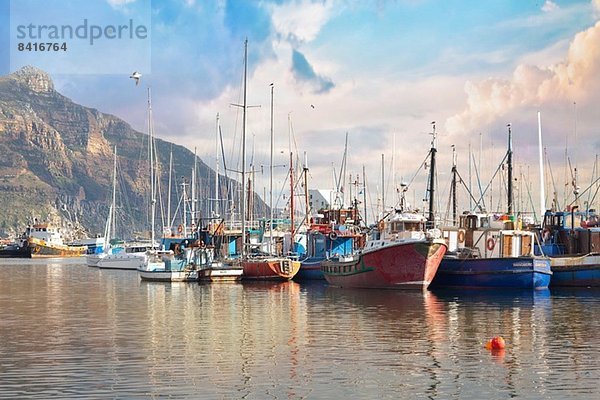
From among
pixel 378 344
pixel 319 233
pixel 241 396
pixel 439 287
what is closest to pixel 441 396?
pixel 241 396

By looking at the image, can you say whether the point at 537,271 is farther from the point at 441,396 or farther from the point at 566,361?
the point at 441,396

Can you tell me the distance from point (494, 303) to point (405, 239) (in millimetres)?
10490

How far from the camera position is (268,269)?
76250 millimetres

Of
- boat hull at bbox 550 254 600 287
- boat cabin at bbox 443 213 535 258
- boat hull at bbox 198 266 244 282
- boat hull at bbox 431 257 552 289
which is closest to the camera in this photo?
boat hull at bbox 431 257 552 289

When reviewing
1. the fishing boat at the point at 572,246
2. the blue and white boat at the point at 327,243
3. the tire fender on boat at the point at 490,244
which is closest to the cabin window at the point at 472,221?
the tire fender on boat at the point at 490,244

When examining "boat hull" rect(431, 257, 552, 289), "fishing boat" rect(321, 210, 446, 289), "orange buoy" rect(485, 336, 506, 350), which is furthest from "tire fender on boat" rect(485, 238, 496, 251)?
"orange buoy" rect(485, 336, 506, 350)

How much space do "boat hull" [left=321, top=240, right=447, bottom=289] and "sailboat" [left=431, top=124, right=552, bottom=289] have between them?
352 cm

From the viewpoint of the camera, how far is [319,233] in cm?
8812

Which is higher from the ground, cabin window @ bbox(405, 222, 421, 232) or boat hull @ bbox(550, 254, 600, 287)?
cabin window @ bbox(405, 222, 421, 232)

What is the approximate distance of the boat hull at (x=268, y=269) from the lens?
250 feet

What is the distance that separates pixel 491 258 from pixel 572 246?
42.0ft

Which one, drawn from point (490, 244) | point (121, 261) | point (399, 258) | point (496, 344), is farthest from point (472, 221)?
point (121, 261)

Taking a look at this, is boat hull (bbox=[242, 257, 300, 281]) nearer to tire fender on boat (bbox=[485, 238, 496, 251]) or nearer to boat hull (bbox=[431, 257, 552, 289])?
boat hull (bbox=[431, 257, 552, 289])

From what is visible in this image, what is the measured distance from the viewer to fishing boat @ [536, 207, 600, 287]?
66.6 metres
